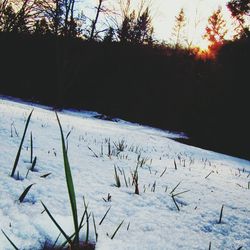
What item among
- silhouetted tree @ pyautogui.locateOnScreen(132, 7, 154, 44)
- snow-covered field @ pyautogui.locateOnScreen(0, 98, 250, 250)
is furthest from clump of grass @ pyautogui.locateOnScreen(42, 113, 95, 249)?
silhouetted tree @ pyautogui.locateOnScreen(132, 7, 154, 44)

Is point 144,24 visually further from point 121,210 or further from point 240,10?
point 121,210

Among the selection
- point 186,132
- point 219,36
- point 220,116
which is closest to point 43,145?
point 220,116

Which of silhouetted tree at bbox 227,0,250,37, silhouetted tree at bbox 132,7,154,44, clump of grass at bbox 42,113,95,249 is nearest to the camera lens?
clump of grass at bbox 42,113,95,249

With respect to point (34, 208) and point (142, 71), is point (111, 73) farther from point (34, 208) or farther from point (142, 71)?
point (34, 208)

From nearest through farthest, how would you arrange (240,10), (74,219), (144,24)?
(74,219) → (240,10) → (144,24)

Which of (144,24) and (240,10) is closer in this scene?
(240,10)

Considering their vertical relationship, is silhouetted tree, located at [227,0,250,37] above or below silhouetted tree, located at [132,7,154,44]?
below

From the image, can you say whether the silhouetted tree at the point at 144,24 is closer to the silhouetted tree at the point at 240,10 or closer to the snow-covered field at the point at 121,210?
the silhouetted tree at the point at 240,10

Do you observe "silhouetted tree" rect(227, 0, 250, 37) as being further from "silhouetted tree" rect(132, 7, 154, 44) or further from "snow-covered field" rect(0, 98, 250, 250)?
"snow-covered field" rect(0, 98, 250, 250)

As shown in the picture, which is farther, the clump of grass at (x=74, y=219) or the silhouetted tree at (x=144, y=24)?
the silhouetted tree at (x=144, y=24)

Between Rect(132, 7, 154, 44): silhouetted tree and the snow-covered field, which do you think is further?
Rect(132, 7, 154, 44): silhouetted tree

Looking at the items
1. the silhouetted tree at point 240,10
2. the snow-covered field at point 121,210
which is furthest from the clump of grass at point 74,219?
the silhouetted tree at point 240,10

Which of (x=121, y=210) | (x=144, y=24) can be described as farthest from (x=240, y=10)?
(x=121, y=210)

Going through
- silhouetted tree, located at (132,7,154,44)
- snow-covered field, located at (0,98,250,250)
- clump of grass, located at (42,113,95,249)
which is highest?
silhouetted tree, located at (132,7,154,44)
